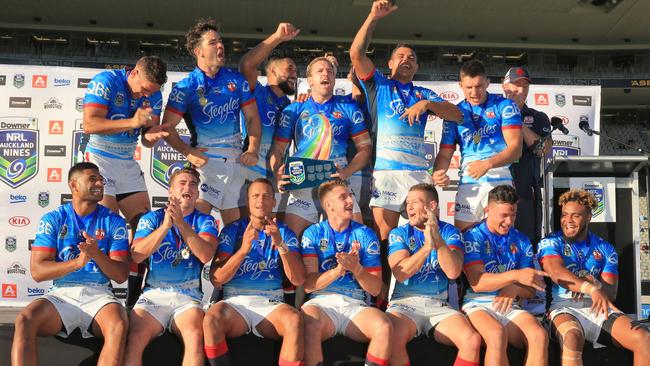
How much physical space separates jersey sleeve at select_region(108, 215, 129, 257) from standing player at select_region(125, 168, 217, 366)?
8 centimetres

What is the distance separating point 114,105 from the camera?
4.59 meters

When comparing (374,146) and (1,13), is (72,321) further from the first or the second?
(1,13)

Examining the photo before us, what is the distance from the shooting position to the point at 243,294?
408 centimetres

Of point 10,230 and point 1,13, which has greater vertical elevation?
point 1,13

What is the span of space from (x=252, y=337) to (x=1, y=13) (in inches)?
869

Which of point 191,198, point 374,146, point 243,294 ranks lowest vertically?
point 243,294

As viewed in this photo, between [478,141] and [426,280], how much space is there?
1.31 metres

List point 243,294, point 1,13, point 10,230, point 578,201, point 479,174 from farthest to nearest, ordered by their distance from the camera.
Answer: point 1,13
point 10,230
point 479,174
point 578,201
point 243,294

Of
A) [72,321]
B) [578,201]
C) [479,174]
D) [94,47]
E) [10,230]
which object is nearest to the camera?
[72,321]

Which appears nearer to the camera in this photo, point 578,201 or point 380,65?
point 578,201

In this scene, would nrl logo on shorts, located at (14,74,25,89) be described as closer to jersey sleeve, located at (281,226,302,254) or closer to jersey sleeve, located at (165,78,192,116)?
jersey sleeve, located at (165,78,192,116)

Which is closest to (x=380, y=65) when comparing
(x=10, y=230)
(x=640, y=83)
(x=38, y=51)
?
(x=640, y=83)

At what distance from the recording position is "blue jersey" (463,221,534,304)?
4258 mm

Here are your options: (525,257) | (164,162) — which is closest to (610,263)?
(525,257)
